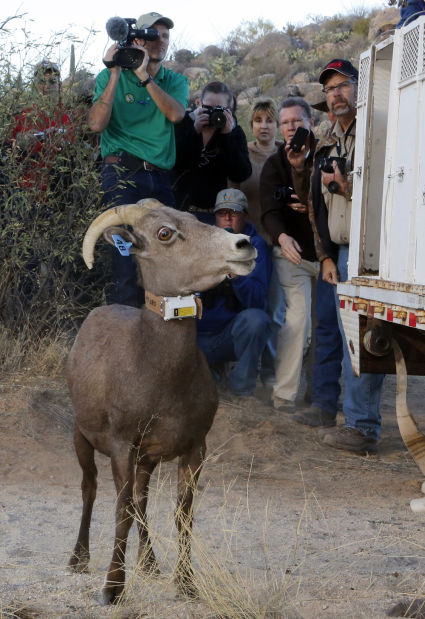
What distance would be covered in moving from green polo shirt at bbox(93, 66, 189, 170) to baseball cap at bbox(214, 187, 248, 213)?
56 centimetres

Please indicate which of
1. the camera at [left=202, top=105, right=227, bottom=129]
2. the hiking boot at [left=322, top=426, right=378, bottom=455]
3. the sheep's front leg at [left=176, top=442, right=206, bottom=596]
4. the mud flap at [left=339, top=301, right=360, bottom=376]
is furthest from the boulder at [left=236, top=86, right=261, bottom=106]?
the sheep's front leg at [left=176, top=442, right=206, bottom=596]

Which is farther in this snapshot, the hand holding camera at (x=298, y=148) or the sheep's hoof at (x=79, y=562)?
the hand holding camera at (x=298, y=148)

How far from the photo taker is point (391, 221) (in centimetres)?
485

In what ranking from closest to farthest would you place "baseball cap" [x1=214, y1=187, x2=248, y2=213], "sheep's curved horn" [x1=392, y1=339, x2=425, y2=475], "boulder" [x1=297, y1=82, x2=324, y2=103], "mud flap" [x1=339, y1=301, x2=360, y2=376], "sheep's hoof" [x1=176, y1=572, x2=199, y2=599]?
"sheep's hoof" [x1=176, y1=572, x2=199, y2=599], "sheep's curved horn" [x1=392, y1=339, x2=425, y2=475], "mud flap" [x1=339, y1=301, x2=360, y2=376], "baseball cap" [x1=214, y1=187, x2=248, y2=213], "boulder" [x1=297, y1=82, x2=324, y2=103]

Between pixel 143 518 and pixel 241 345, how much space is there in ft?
11.9

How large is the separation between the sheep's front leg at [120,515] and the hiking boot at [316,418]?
367 cm

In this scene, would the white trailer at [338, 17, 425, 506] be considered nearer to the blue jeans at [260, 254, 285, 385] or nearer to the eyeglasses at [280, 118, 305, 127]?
the eyeglasses at [280, 118, 305, 127]

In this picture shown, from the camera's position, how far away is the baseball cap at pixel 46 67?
7.85 m

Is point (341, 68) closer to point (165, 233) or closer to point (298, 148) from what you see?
point (298, 148)

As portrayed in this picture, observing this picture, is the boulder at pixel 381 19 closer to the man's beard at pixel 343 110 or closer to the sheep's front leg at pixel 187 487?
the man's beard at pixel 343 110

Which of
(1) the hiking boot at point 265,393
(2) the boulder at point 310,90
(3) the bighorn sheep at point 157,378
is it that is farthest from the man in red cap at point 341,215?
(2) the boulder at point 310,90

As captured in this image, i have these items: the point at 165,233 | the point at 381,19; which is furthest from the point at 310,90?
the point at 165,233

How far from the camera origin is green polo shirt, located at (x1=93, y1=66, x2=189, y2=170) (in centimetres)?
731

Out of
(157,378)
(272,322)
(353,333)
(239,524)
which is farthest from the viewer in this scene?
(272,322)
